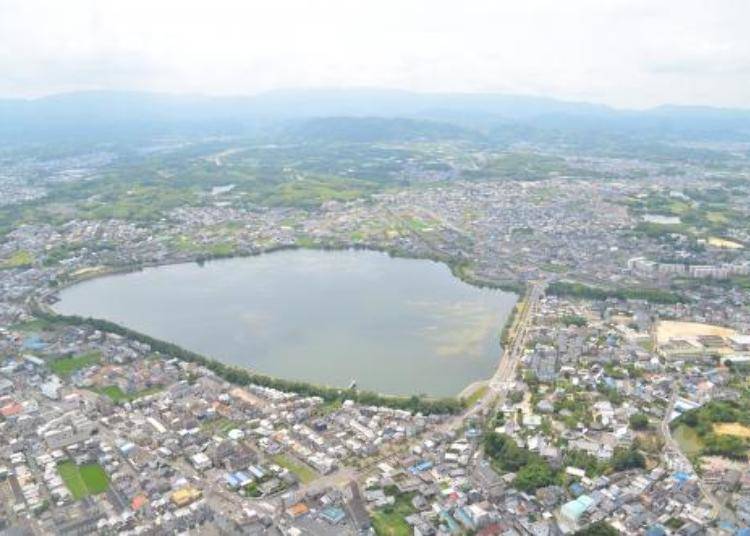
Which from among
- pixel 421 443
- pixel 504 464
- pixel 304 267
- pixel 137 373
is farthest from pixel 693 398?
pixel 304 267

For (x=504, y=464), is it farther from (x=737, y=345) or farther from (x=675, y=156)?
(x=675, y=156)

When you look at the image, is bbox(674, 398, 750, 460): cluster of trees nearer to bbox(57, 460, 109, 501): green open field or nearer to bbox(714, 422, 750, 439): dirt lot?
bbox(714, 422, 750, 439): dirt lot

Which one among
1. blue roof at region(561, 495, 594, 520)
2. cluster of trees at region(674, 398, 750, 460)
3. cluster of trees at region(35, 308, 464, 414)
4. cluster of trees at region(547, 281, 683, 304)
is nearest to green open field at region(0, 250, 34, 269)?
cluster of trees at region(35, 308, 464, 414)

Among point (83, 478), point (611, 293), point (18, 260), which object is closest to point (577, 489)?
point (83, 478)

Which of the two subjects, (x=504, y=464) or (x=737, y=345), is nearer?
(x=504, y=464)

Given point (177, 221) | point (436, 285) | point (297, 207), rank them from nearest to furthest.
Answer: point (436, 285)
point (177, 221)
point (297, 207)

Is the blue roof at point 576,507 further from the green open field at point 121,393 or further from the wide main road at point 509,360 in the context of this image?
the green open field at point 121,393

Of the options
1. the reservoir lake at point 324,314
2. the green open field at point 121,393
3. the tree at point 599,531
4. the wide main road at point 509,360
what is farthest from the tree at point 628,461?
the green open field at point 121,393
